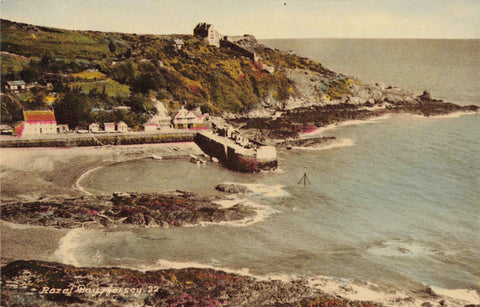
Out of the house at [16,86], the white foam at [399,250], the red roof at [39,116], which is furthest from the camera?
the house at [16,86]

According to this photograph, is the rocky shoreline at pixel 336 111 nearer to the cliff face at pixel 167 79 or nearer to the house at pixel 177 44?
the cliff face at pixel 167 79

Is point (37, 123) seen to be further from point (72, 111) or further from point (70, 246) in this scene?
point (70, 246)

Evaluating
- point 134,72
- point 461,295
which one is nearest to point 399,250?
point 461,295

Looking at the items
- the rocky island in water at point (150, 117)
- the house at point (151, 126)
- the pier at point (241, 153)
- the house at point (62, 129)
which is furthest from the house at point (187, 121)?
the house at point (62, 129)

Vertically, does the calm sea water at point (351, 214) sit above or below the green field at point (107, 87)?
below

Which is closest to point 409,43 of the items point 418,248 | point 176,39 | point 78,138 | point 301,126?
point 301,126

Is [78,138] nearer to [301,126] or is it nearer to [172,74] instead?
[172,74]

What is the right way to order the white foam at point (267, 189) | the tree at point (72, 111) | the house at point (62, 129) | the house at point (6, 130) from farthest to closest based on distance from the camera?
the tree at point (72, 111)
the house at point (62, 129)
the white foam at point (267, 189)
the house at point (6, 130)

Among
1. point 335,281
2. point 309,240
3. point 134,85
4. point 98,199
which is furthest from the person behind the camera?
point 134,85
